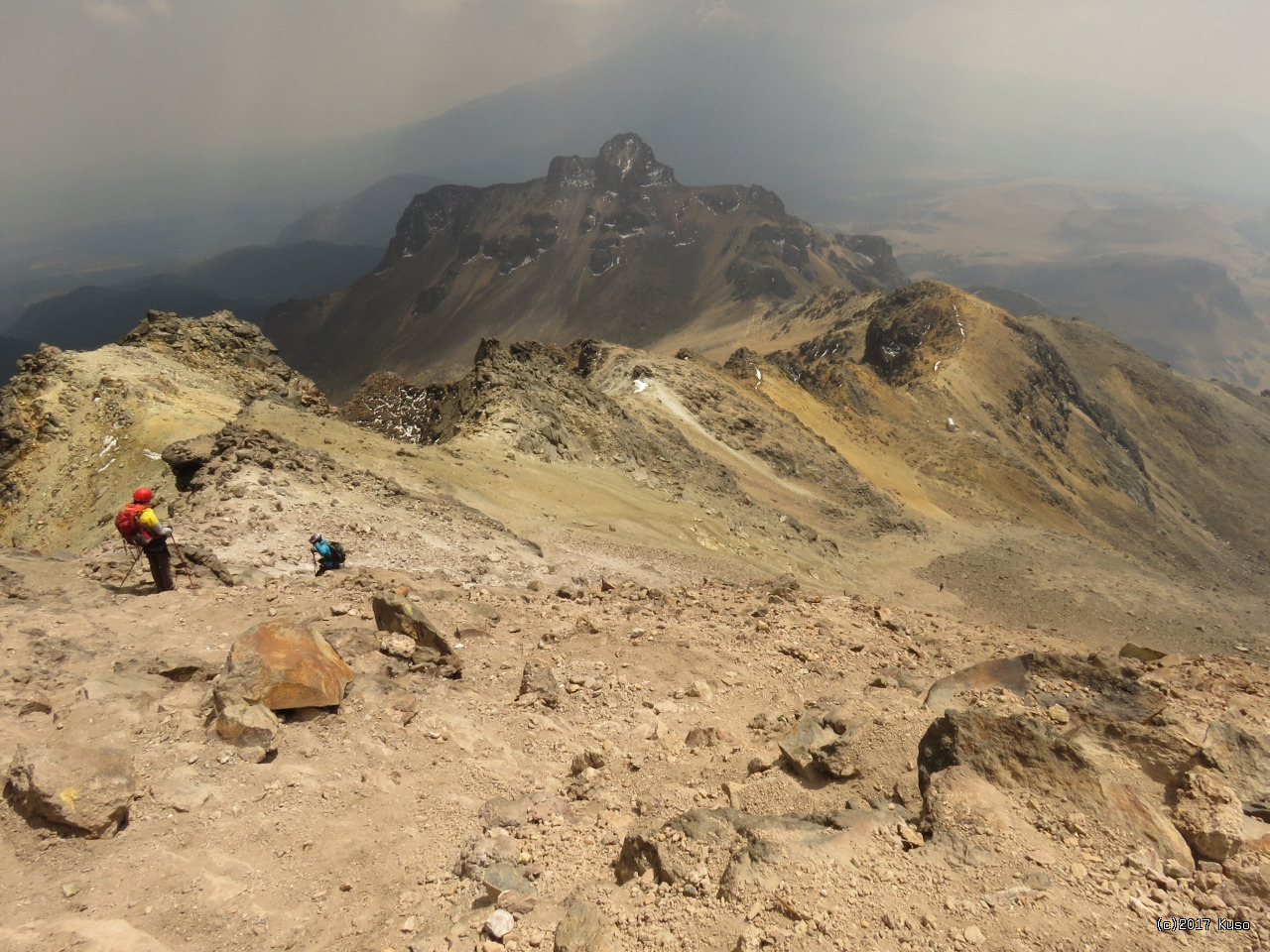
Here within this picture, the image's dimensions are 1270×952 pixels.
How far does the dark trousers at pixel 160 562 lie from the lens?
8.14 meters

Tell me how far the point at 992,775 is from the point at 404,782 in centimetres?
467

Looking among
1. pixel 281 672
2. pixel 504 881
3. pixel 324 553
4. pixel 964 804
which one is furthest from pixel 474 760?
pixel 324 553

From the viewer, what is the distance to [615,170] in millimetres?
171250

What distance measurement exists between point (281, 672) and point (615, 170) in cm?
18343

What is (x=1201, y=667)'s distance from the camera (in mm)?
9094

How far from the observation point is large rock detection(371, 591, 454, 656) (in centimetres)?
775

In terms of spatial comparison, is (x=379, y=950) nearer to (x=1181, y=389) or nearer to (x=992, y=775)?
(x=992, y=775)

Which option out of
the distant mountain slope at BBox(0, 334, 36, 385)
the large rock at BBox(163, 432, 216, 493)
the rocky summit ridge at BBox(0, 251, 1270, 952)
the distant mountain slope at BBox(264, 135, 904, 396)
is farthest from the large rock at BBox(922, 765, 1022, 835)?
the distant mountain slope at BBox(0, 334, 36, 385)

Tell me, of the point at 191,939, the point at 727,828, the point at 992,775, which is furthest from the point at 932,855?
the point at 191,939

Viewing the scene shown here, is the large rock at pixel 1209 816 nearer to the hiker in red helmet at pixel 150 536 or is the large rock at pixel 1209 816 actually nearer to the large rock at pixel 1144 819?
the large rock at pixel 1144 819

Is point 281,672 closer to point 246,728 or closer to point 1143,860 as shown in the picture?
point 246,728

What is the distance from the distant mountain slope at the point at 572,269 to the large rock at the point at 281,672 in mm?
120857

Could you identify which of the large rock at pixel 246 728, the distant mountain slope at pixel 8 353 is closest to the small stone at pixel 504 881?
the large rock at pixel 246 728

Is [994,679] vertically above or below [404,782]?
below
